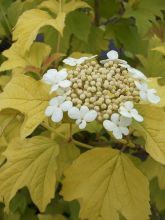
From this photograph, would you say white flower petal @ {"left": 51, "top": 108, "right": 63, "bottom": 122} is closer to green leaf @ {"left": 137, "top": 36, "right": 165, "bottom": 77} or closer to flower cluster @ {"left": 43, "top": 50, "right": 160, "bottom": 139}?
flower cluster @ {"left": 43, "top": 50, "right": 160, "bottom": 139}

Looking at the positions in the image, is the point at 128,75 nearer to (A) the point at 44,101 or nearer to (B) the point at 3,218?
(A) the point at 44,101

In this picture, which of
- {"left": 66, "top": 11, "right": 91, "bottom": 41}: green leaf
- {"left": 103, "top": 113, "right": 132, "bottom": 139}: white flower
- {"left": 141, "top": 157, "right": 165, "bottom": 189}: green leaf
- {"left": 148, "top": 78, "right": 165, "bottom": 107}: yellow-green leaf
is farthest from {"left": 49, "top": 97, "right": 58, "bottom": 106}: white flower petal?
{"left": 66, "top": 11, "right": 91, "bottom": 41}: green leaf

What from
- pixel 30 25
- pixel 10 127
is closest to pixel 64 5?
pixel 30 25

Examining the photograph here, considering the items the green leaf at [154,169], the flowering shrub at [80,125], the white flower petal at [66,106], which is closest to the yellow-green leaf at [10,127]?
the flowering shrub at [80,125]

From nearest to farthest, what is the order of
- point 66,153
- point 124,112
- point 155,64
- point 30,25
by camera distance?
point 124,112
point 66,153
point 30,25
point 155,64

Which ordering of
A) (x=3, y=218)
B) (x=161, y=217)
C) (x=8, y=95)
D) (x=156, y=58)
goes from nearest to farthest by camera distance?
(x=8, y=95)
(x=156, y=58)
(x=3, y=218)
(x=161, y=217)

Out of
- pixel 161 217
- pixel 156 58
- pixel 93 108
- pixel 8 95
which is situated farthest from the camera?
pixel 161 217

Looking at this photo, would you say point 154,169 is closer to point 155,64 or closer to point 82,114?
point 155,64

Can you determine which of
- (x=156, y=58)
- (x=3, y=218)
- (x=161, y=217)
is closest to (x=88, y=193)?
(x=156, y=58)
